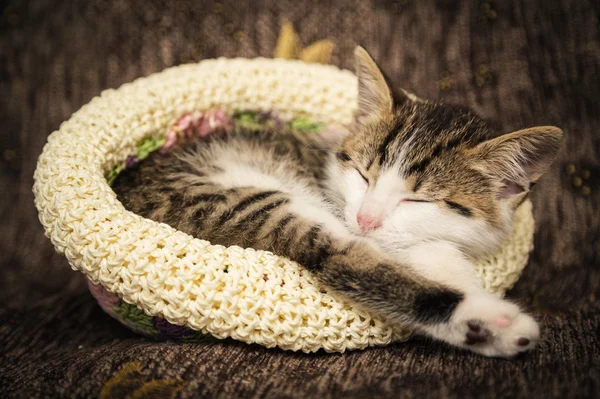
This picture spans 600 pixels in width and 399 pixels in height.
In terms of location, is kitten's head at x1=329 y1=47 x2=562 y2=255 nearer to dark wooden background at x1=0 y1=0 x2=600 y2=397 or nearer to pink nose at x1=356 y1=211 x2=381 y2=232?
pink nose at x1=356 y1=211 x2=381 y2=232

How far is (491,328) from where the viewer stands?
810mm

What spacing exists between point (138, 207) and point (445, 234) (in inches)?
27.6

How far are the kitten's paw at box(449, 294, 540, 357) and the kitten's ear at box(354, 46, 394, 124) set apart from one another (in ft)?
1.67

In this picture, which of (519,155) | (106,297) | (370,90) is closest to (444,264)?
(519,155)

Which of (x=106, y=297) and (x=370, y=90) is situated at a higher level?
(x=370, y=90)

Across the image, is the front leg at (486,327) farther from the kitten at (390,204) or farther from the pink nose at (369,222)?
the pink nose at (369,222)

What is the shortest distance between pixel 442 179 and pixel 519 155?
161 mm

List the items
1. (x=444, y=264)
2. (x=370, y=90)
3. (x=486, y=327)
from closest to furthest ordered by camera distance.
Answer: (x=486, y=327) → (x=444, y=264) → (x=370, y=90)

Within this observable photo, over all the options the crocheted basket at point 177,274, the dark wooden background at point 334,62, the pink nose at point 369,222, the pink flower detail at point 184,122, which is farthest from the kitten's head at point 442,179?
the pink flower detail at point 184,122

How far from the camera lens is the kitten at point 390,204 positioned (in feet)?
2.75

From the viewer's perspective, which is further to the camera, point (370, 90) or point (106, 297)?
point (370, 90)

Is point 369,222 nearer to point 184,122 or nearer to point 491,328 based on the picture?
point 491,328

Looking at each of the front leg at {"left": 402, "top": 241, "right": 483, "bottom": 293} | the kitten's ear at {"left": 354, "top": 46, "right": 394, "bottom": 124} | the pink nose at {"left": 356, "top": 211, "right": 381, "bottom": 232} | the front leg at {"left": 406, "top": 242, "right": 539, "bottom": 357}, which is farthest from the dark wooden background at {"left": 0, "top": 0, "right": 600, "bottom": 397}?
the kitten's ear at {"left": 354, "top": 46, "right": 394, "bottom": 124}

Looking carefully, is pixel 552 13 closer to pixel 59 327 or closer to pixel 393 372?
pixel 393 372
